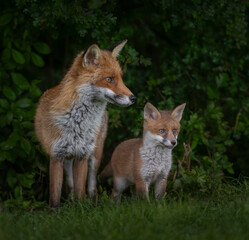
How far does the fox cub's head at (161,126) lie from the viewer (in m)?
5.14

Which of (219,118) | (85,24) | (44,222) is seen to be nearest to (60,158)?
(44,222)

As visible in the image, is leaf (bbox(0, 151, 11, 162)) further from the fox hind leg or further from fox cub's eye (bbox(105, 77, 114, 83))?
fox cub's eye (bbox(105, 77, 114, 83))

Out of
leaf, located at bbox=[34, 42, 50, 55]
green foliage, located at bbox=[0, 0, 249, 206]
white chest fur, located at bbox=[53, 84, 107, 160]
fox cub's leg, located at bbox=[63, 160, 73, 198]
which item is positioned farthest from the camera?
leaf, located at bbox=[34, 42, 50, 55]

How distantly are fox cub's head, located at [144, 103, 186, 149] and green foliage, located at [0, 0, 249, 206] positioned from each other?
1.79 ft

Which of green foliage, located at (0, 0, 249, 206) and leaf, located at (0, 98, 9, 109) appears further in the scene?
leaf, located at (0, 98, 9, 109)

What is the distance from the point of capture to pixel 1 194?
22.9ft

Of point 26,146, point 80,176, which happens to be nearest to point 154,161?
point 80,176

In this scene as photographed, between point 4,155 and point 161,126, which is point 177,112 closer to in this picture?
point 161,126

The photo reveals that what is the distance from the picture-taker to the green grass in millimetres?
3447

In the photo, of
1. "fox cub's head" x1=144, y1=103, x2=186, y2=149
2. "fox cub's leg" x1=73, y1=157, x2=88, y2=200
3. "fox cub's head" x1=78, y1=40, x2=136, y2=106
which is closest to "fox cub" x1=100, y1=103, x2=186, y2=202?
"fox cub's head" x1=144, y1=103, x2=186, y2=149

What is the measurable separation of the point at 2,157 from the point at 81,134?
1580 mm

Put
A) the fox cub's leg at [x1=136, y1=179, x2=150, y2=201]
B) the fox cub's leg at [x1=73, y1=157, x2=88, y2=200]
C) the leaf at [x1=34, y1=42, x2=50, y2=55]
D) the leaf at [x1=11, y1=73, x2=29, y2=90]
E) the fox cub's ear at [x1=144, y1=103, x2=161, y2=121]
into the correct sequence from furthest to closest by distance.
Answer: the leaf at [x1=34, y1=42, x2=50, y2=55] → the leaf at [x1=11, y1=73, x2=29, y2=90] → the fox cub's ear at [x1=144, y1=103, x2=161, y2=121] → the fox cub's leg at [x1=136, y1=179, x2=150, y2=201] → the fox cub's leg at [x1=73, y1=157, x2=88, y2=200]

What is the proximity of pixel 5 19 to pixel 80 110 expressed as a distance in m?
2.33

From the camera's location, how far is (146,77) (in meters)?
8.30
